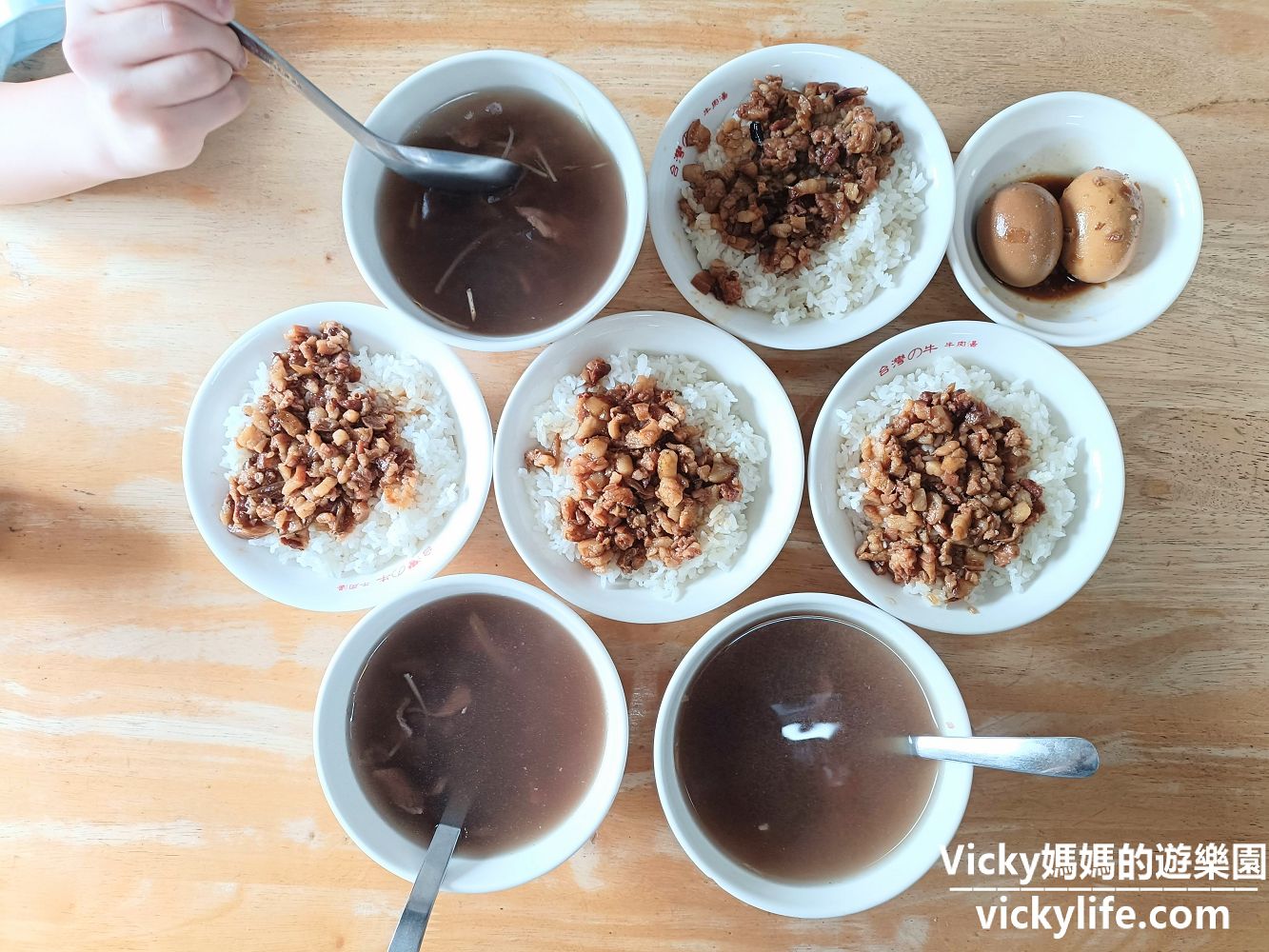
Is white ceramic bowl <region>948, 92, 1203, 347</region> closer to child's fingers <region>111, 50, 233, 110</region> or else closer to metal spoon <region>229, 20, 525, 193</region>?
metal spoon <region>229, 20, 525, 193</region>

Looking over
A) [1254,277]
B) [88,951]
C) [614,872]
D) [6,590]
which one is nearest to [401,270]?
[6,590]

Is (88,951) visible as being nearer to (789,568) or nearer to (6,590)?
(6,590)

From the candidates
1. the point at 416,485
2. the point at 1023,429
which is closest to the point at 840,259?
the point at 1023,429

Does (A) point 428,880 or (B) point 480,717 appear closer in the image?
(A) point 428,880

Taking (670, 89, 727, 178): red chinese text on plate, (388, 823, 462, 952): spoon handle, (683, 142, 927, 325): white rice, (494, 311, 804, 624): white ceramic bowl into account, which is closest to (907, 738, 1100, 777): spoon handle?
(494, 311, 804, 624): white ceramic bowl

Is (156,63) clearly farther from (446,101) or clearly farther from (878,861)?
(878,861)
